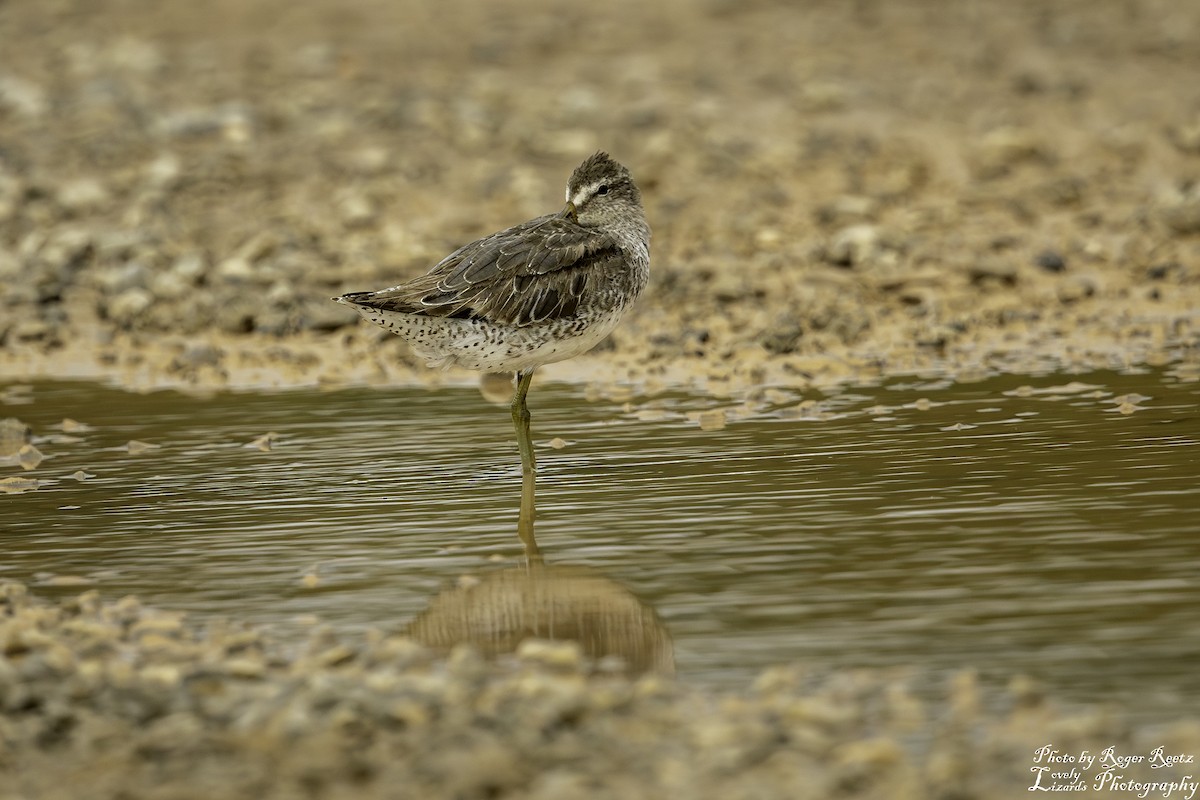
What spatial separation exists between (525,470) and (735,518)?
1.66 metres

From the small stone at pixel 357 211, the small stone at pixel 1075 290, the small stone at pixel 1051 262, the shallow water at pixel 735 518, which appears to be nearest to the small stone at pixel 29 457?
the shallow water at pixel 735 518

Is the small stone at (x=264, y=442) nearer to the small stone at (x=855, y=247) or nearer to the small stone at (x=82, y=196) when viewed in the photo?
the small stone at (x=855, y=247)

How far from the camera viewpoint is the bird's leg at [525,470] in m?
7.78

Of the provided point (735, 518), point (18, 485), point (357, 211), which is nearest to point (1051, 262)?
point (357, 211)

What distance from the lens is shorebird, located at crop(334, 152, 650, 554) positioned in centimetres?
944

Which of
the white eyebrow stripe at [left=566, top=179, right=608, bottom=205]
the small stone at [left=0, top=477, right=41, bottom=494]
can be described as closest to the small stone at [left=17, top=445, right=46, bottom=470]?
the small stone at [left=0, top=477, right=41, bottom=494]

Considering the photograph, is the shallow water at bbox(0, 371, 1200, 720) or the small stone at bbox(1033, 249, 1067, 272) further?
the small stone at bbox(1033, 249, 1067, 272)

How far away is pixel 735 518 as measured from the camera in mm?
7844

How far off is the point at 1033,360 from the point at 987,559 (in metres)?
4.77

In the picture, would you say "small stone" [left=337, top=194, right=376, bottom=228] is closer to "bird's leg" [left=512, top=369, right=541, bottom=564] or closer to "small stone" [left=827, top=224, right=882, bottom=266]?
"small stone" [left=827, top=224, right=882, bottom=266]

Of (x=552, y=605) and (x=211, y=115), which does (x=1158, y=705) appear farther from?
(x=211, y=115)

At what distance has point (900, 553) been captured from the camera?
718 centimetres

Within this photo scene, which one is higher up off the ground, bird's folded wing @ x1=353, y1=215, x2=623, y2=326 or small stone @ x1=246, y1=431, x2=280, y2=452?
bird's folded wing @ x1=353, y1=215, x2=623, y2=326

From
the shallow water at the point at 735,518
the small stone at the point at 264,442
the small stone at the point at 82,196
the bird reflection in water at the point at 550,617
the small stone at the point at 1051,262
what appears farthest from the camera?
the small stone at the point at 82,196
